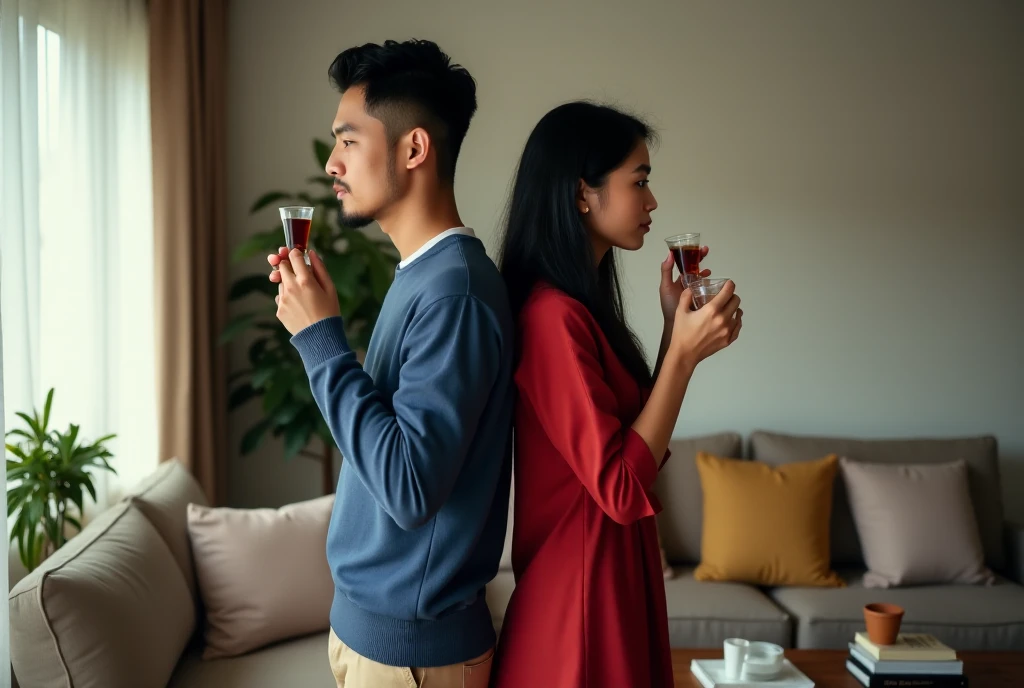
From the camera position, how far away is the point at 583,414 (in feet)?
4.09

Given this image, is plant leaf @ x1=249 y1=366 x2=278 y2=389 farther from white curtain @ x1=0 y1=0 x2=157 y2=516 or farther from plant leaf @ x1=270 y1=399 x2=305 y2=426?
white curtain @ x1=0 y1=0 x2=157 y2=516

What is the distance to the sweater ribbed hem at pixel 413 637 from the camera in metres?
1.26

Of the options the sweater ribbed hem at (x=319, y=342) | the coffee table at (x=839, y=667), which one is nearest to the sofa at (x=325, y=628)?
the coffee table at (x=839, y=667)

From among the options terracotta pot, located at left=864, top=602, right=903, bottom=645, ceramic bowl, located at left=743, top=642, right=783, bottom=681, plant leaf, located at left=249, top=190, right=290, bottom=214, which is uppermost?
plant leaf, located at left=249, top=190, right=290, bottom=214

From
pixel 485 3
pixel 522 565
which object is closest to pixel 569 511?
pixel 522 565

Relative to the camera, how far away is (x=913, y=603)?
3.10 m

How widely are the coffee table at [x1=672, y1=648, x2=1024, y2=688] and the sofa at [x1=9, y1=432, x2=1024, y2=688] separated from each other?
1.26 ft

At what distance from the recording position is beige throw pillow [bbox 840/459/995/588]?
129 inches

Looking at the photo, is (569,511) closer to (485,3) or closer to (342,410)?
(342,410)

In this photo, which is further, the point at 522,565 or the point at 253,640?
the point at 253,640

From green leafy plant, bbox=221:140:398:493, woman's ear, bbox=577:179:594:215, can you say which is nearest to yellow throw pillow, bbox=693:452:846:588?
green leafy plant, bbox=221:140:398:493

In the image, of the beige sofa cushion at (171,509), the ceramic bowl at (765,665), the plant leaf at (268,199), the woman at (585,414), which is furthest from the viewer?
the plant leaf at (268,199)

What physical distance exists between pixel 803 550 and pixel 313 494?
6.78ft

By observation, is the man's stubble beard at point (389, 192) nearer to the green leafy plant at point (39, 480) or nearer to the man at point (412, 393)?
the man at point (412, 393)
